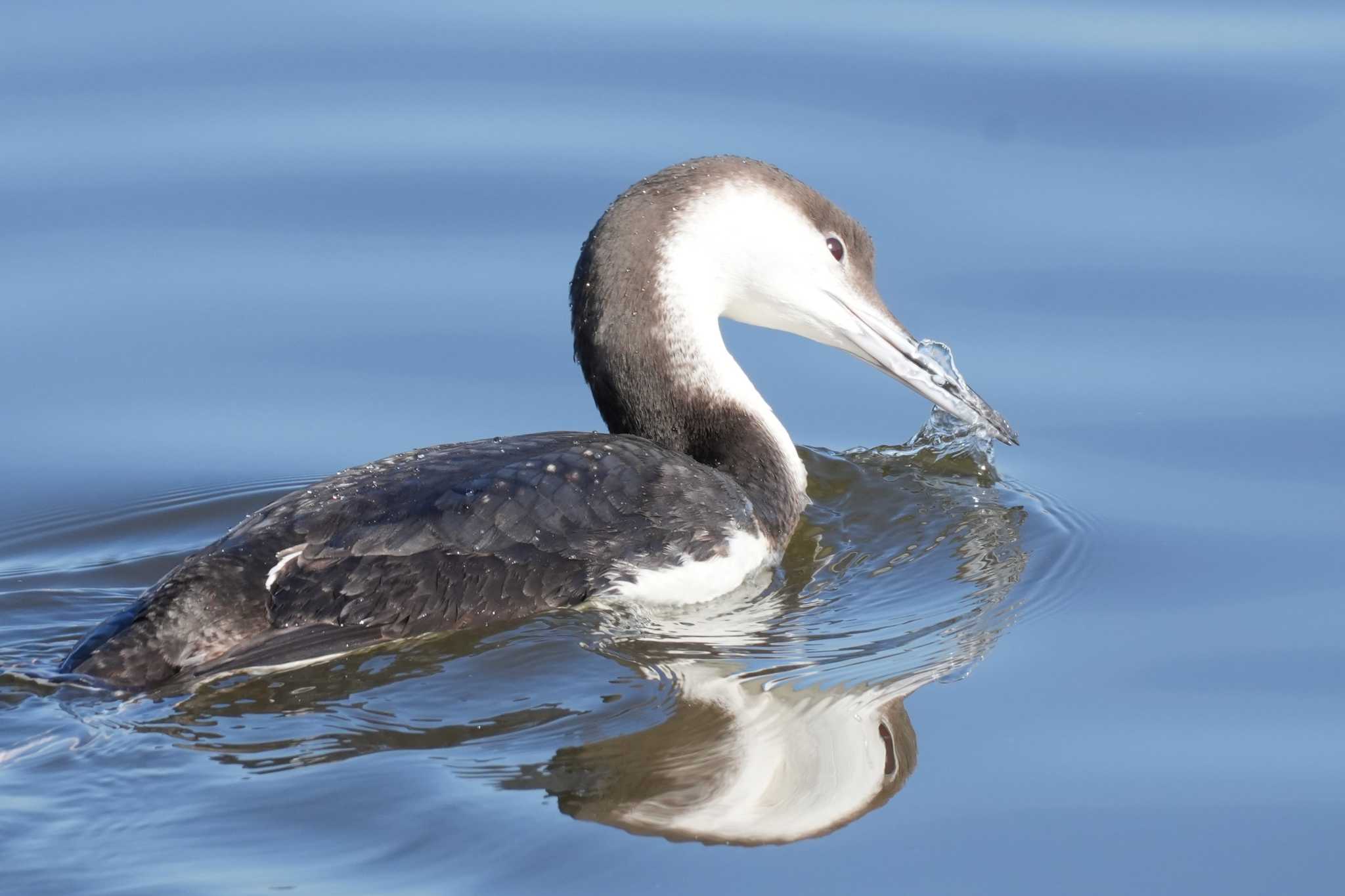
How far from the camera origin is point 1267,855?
510 centimetres

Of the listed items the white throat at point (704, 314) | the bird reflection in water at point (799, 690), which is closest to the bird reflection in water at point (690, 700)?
the bird reflection in water at point (799, 690)

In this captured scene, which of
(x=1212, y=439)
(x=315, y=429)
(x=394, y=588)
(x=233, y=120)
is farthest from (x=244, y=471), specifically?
(x=1212, y=439)

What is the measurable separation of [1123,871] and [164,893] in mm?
2343

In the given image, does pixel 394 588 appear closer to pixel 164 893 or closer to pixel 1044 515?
pixel 164 893

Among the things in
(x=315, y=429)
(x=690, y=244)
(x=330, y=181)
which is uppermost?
(x=330, y=181)

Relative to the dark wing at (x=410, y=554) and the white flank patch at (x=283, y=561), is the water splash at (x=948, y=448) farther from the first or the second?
the white flank patch at (x=283, y=561)

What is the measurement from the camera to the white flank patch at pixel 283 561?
585 cm

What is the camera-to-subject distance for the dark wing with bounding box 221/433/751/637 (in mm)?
5895

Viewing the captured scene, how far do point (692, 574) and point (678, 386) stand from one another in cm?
90

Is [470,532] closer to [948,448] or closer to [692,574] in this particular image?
[692,574]

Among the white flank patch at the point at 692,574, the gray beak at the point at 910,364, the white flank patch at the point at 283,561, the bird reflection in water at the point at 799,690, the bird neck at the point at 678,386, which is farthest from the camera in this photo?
the gray beak at the point at 910,364

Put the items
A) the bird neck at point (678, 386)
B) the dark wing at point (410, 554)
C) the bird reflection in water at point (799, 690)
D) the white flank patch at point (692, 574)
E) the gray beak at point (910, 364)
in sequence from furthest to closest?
the gray beak at point (910, 364) → the bird neck at point (678, 386) → the white flank patch at point (692, 574) → the dark wing at point (410, 554) → the bird reflection in water at point (799, 690)

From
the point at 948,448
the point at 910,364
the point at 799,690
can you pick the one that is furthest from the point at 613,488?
the point at 948,448

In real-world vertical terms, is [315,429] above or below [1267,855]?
above
